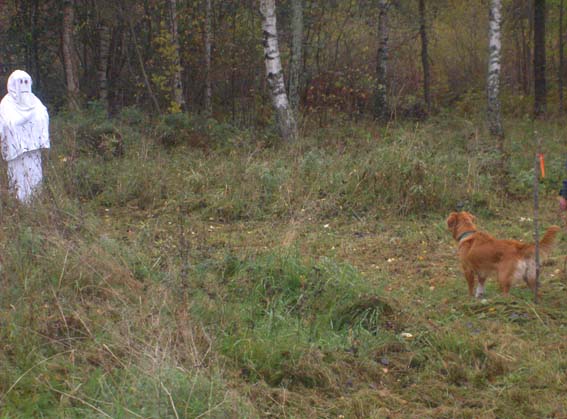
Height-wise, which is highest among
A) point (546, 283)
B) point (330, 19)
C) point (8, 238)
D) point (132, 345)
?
point (330, 19)

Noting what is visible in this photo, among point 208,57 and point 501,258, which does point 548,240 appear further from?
point 208,57

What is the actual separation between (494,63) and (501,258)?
9.59m

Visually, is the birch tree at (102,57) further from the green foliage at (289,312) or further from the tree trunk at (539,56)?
the green foliage at (289,312)

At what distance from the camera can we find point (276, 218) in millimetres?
10430

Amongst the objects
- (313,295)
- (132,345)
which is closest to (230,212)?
(313,295)

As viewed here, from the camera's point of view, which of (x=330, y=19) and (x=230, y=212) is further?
(x=330, y=19)

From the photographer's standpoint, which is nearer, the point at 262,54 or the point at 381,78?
the point at 381,78

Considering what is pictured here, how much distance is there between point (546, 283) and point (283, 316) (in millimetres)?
2850

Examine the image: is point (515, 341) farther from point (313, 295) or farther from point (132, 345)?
point (132, 345)

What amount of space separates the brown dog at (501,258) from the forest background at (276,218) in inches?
9.0

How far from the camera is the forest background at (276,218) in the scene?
504cm

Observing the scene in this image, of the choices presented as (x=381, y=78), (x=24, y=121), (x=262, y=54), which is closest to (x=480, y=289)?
(x=24, y=121)

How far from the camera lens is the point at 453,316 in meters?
6.61

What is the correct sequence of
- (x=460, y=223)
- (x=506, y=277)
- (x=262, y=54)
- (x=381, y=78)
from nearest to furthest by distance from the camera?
(x=506, y=277), (x=460, y=223), (x=381, y=78), (x=262, y=54)
